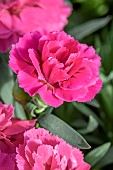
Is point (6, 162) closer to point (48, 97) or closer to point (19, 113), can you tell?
point (48, 97)

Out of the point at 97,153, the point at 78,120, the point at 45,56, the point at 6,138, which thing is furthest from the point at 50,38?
the point at 78,120

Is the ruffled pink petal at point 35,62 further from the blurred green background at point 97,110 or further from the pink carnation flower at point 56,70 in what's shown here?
the blurred green background at point 97,110

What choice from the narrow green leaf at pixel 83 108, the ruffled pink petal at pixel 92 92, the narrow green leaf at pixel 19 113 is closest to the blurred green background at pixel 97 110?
the narrow green leaf at pixel 83 108

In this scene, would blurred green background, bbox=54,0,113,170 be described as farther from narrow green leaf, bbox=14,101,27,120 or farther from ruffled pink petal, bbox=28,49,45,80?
ruffled pink petal, bbox=28,49,45,80

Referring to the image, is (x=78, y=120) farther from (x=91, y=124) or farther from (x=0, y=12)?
(x=0, y=12)

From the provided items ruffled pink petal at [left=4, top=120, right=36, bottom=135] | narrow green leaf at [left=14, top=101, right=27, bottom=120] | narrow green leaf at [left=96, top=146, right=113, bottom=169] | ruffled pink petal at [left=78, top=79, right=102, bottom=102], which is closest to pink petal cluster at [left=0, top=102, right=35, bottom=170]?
ruffled pink petal at [left=4, top=120, right=36, bottom=135]
